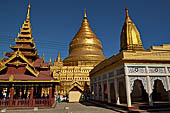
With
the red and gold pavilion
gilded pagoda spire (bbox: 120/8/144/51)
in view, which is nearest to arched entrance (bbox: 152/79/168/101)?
gilded pagoda spire (bbox: 120/8/144/51)

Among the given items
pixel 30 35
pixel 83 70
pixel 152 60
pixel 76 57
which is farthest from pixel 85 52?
pixel 152 60

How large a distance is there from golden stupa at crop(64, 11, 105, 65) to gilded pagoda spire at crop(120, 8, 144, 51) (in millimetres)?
19720

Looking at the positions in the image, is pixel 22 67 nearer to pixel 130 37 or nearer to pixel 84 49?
pixel 130 37

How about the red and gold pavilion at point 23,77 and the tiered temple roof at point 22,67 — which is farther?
the tiered temple roof at point 22,67

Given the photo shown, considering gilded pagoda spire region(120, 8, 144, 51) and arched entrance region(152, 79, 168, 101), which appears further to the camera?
gilded pagoda spire region(120, 8, 144, 51)

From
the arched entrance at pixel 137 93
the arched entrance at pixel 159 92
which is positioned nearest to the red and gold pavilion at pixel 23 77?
the arched entrance at pixel 137 93

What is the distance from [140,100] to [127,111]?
8319 millimetres

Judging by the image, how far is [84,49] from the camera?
1817 inches

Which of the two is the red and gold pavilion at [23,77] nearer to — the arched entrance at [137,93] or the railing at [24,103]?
the railing at [24,103]

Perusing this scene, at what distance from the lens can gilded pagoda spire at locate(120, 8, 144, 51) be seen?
875 inches

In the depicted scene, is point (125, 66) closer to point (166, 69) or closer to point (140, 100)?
point (166, 69)

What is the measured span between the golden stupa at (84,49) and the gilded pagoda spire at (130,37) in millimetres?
19720

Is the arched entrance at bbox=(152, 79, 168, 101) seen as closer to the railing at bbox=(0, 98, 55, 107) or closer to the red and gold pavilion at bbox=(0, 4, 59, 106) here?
the red and gold pavilion at bbox=(0, 4, 59, 106)

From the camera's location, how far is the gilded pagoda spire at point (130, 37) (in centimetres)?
2223
